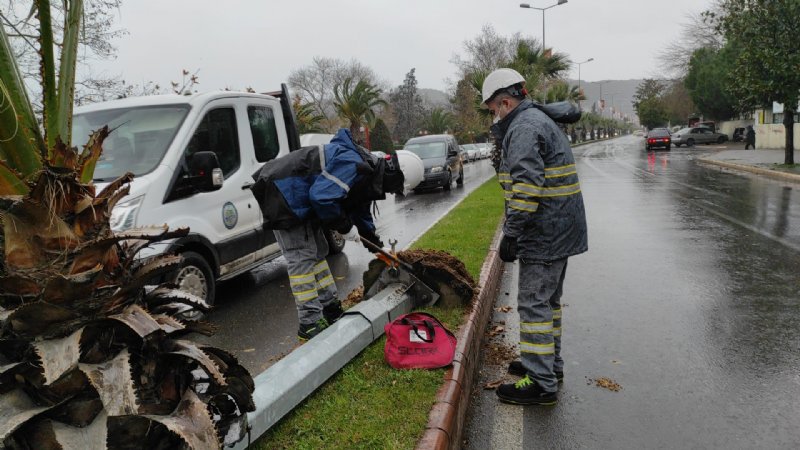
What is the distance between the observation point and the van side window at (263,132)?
263 inches

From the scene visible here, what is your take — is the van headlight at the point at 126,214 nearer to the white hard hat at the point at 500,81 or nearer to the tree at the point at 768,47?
the white hard hat at the point at 500,81

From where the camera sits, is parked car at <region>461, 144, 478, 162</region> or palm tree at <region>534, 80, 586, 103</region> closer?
palm tree at <region>534, 80, 586, 103</region>

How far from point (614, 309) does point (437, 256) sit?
194 centimetres

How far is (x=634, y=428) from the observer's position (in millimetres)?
3480

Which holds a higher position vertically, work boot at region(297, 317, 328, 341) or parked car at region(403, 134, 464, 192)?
parked car at region(403, 134, 464, 192)

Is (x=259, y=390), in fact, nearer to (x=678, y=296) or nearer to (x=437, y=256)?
(x=437, y=256)

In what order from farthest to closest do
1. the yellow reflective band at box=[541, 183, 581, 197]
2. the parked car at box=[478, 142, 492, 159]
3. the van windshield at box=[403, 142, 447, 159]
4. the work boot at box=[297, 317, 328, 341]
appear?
1. the parked car at box=[478, 142, 492, 159]
2. the van windshield at box=[403, 142, 447, 159]
3. the work boot at box=[297, 317, 328, 341]
4. the yellow reflective band at box=[541, 183, 581, 197]

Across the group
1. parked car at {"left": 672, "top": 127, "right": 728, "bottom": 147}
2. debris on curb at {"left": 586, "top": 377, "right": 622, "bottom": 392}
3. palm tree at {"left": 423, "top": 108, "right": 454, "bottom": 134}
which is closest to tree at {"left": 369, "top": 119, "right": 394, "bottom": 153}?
palm tree at {"left": 423, "top": 108, "right": 454, "bottom": 134}

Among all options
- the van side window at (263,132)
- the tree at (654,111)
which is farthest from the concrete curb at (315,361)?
the tree at (654,111)

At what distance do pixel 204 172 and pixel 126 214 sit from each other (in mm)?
931

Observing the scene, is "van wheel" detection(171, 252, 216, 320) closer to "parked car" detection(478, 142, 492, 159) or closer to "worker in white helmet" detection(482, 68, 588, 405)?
"worker in white helmet" detection(482, 68, 588, 405)

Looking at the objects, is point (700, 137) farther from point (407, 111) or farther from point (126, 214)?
point (126, 214)

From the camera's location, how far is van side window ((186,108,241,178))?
5852 mm

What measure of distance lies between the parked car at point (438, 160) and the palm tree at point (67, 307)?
53.5 feet
